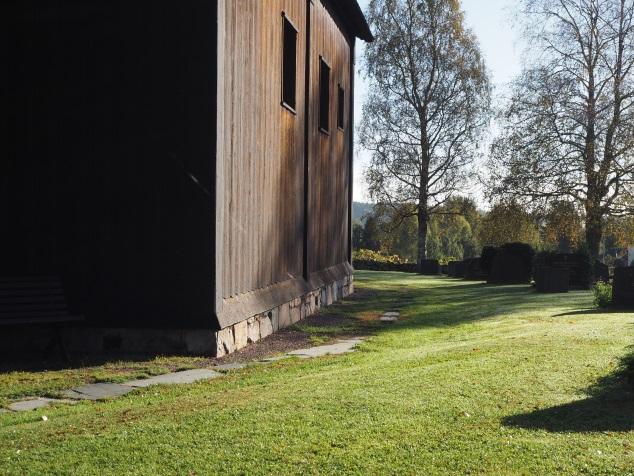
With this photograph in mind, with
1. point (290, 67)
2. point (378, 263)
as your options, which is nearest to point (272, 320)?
point (290, 67)

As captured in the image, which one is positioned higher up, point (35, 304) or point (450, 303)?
A: point (35, 304)

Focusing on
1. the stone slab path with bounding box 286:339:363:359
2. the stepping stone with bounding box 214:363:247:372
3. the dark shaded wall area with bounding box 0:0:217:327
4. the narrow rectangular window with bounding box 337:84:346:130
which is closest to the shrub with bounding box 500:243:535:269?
the narrow rectangular window with bounding box 337:84:346:130

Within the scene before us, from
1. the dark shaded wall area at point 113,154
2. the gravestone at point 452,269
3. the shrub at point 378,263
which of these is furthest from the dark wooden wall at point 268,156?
the shrub at point 378,263

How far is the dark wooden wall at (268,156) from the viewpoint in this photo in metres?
8.91

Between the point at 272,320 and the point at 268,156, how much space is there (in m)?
2.37

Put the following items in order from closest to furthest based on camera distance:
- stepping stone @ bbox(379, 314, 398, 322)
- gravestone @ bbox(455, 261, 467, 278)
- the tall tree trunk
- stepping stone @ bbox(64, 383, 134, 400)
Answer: stepping stone @ bbox(64, 383, 134, 400) → stepping stone @ bbox(379, 314, 398, 322) → gravestone @ bbox(455, 261, 467, 278) → the tall tree trunk

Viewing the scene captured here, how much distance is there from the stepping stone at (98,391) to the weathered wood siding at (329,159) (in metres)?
6.84

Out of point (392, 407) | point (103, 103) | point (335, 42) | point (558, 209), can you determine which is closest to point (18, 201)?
point (103, 103)

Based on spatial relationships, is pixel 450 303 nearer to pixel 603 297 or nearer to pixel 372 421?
pixel 603 297

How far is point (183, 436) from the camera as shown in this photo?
4625 mm

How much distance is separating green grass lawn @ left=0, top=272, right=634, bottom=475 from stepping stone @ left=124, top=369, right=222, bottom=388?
0.26 meters

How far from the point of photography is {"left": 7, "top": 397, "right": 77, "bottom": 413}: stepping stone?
5986mm

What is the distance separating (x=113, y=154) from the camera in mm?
8594

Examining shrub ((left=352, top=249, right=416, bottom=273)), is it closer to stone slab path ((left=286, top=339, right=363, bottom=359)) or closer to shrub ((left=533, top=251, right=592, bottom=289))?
shrub ((left=533, top=251, right=592, bottom=289))
